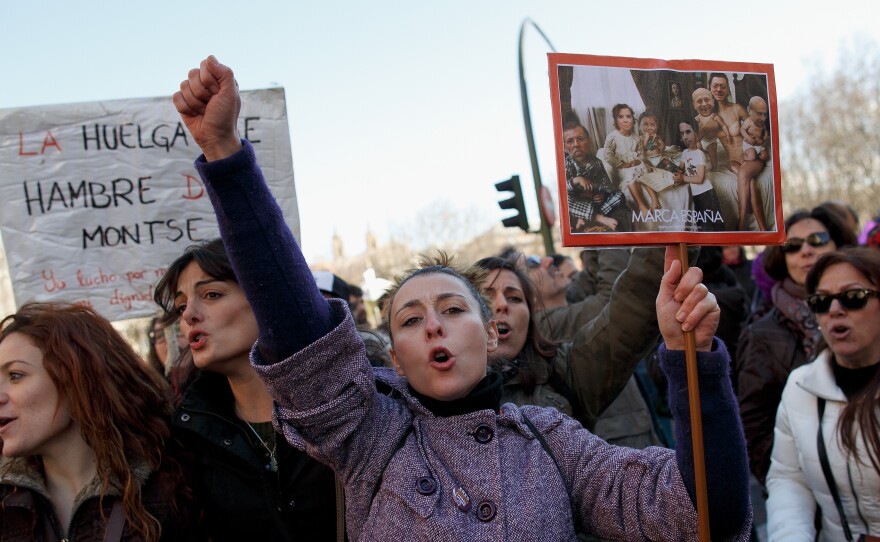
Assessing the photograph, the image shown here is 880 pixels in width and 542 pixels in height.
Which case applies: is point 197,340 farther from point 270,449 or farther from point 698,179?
point 698,179

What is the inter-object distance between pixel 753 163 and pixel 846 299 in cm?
131

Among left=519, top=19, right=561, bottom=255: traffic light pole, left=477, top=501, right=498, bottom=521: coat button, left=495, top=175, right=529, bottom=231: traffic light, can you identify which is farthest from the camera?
left=519, top=19, right=561, bottom=255: traffic light pole

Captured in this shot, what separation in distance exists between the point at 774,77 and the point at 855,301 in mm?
1348

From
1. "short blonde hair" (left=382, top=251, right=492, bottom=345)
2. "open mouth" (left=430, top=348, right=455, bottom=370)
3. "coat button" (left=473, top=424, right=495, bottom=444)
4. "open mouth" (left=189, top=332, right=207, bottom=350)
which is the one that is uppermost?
"short blonde hair" (left=382, top=251, right=492, bottom=345)

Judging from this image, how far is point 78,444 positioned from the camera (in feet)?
8.62

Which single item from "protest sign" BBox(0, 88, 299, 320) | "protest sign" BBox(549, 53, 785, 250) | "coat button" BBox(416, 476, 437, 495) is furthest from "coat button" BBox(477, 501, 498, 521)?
"protest sign" BBox(0, 88, 299, 320)

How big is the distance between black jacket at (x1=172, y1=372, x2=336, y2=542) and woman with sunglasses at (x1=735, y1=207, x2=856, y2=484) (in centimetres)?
223

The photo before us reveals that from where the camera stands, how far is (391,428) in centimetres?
198

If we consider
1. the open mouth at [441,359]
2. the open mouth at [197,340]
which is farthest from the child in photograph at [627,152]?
the open mouth at [197,340]

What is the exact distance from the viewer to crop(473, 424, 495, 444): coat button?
6.40ft

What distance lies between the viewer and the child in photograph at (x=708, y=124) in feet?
7.00

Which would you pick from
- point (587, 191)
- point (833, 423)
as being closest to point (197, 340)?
point (587, 191)

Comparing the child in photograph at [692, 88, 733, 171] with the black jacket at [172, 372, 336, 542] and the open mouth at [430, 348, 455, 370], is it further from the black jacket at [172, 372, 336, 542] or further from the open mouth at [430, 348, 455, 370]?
the black jacket at [172, 372, 336, 542]

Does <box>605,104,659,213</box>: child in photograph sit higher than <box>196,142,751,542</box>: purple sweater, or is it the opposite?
<box>605,104,659,213</box>: child in photograph
